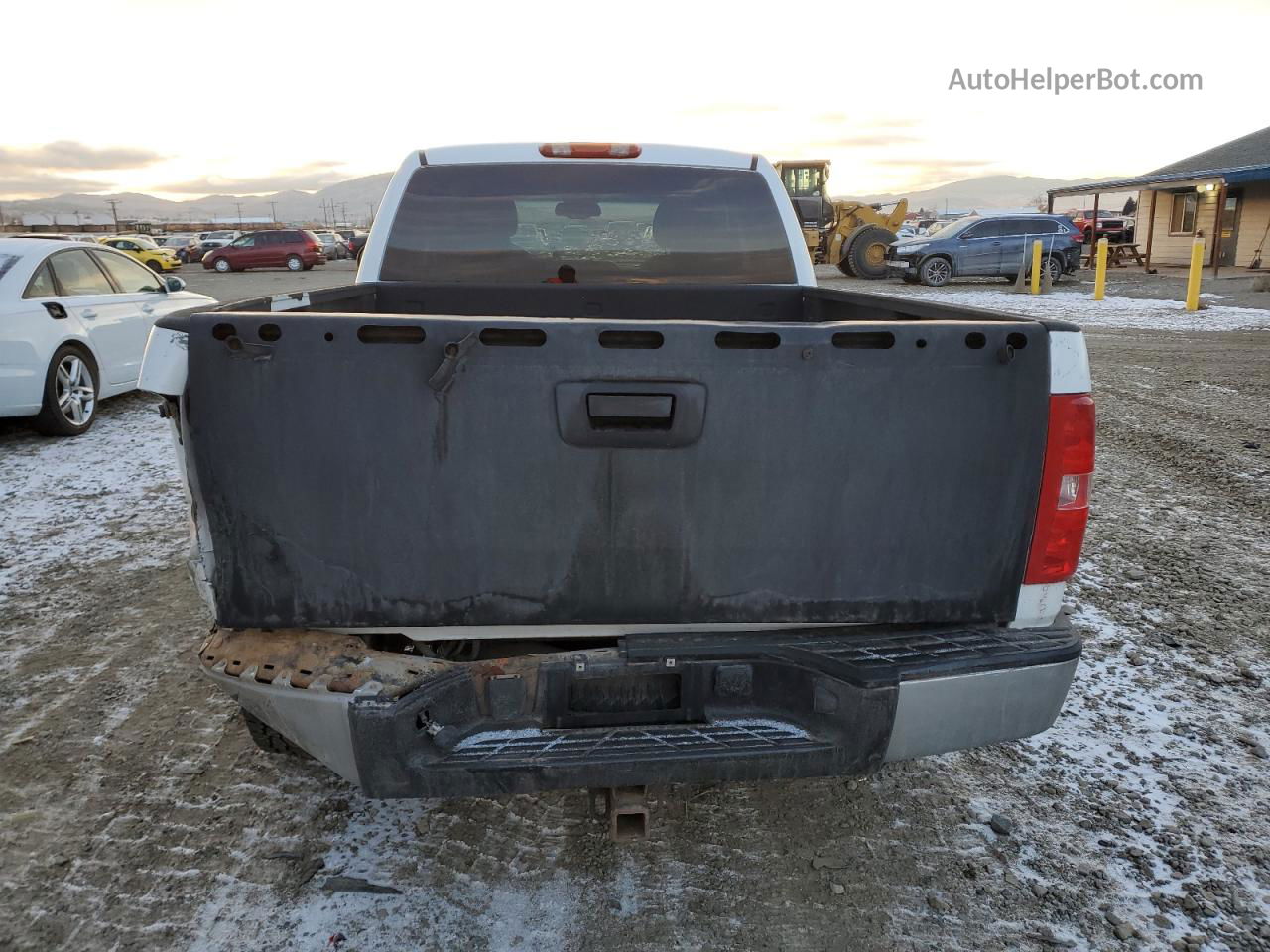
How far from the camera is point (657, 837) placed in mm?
2791

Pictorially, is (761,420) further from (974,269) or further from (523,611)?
(974,269)

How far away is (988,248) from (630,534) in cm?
2400

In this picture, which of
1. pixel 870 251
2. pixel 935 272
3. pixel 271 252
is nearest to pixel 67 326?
pixel 935 272

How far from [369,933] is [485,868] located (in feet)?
1.21

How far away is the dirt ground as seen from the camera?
7.89ft

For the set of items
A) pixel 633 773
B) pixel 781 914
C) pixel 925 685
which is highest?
pixel 925 685

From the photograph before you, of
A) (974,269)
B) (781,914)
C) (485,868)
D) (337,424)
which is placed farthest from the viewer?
(974,269)

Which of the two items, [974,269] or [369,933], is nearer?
[369,933]


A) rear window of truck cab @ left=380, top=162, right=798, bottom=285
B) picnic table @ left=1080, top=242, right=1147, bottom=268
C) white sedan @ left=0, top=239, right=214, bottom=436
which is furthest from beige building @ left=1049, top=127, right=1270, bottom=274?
white sedan @ left=0, top=239, right=214, bottom=436

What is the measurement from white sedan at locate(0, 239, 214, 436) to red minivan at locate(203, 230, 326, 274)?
2860 centimetres

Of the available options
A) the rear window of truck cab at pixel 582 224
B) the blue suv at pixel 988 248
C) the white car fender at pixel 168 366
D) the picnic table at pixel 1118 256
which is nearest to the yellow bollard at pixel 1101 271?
the blue suv at pixel 988 248

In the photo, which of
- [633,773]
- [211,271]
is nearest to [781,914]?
[633,773]

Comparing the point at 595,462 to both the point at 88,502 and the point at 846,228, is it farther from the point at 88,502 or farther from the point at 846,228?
the point at 846,228

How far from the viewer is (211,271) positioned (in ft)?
119
